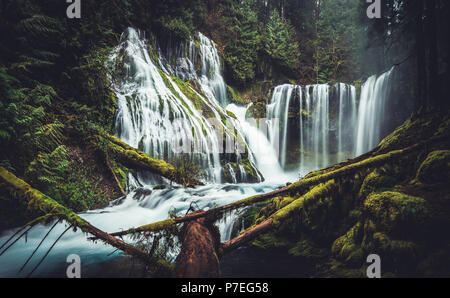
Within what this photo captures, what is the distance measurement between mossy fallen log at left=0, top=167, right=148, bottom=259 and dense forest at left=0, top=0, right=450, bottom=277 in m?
0.01

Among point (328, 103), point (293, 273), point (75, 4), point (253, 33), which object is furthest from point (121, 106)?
point (253, 33)

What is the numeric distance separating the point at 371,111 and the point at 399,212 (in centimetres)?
1311

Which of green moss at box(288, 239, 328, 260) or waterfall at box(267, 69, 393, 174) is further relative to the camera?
waterfall at box(267, 69, 393, 174)

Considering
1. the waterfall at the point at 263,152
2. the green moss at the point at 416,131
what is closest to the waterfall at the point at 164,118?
the waterfall at the point at 263,152

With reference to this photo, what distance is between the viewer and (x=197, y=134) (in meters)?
9.56

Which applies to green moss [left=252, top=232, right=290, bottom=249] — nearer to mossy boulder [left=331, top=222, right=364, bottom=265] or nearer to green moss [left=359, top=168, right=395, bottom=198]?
mossy boulder [left=331, top=222, right=364, bottom=265]

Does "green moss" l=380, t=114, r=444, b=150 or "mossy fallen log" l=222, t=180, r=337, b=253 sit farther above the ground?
"green moss" l=380, t=114, r=444, b=150


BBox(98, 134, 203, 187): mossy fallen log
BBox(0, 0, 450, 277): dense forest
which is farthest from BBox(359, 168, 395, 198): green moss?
BBox(98, 134, 203, 187): mossy fallen log

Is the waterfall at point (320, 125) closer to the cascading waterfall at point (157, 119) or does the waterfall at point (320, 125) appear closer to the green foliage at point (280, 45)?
the green foliage at point (280, 45)

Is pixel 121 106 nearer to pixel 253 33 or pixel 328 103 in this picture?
pixel 328 103

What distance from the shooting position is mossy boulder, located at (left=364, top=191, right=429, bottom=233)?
2361 mm

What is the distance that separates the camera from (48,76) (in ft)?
21.5

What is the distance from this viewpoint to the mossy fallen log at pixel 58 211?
2301 millimetres
